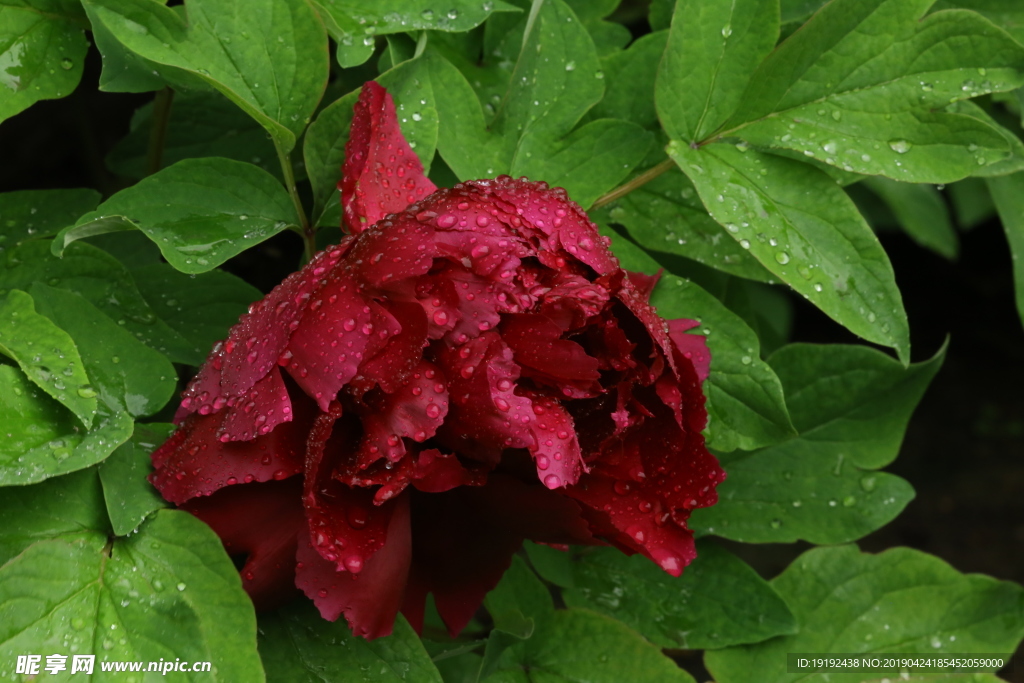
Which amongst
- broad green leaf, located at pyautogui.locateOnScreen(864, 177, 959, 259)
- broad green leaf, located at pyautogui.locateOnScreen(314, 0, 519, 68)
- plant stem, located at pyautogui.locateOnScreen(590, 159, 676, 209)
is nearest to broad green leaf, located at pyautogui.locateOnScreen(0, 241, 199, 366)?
broad green leaf, located at pyautogui.locateOnScreen(314, 0, 519, 68)

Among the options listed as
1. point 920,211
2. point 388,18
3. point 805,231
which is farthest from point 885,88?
point 920,211

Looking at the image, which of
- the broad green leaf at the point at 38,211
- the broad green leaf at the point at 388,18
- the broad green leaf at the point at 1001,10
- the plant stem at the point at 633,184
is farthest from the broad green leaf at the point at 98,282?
the broad green leaf at the point at 1001,10

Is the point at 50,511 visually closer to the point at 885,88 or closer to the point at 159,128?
the point at 159,128

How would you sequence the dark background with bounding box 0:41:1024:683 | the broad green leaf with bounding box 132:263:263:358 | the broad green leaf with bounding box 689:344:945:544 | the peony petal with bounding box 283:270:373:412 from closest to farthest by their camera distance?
the peony petal with bounding box 283:270:373:412
the broad green leaf with bounding box 132:263:263:358
the broad green leaf with bounding box 689:344:945:544
the dark background with bounding box 0:41:1024:683

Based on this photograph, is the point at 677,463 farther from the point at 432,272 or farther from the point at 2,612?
the point at 2,612

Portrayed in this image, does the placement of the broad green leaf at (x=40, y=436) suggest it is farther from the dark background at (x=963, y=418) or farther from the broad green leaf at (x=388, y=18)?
the dark background at (x=963, y=418)

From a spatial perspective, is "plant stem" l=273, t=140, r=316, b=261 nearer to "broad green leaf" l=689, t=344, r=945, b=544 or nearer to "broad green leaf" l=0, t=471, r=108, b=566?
"broad green leaf" l=0, t=471, r=108, b=566
